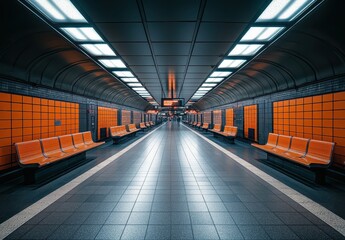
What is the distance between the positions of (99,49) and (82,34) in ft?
2.55

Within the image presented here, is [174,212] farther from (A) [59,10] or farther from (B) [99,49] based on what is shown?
(B) [99,49]

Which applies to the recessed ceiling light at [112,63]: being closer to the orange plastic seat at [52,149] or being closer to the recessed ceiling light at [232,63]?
the orange plastic seat at [52,149]

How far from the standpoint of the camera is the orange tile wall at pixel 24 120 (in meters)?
3.77

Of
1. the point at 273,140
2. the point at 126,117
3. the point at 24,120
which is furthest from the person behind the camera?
the point at 126,117

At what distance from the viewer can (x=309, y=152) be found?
4156 millimetres

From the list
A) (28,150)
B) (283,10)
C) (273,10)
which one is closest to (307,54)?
(283,10)

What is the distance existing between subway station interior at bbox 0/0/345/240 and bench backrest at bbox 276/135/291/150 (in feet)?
0.22

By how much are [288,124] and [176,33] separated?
18.4 ft

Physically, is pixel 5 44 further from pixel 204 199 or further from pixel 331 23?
pixel 331 23

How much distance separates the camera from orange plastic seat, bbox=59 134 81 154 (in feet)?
16.5

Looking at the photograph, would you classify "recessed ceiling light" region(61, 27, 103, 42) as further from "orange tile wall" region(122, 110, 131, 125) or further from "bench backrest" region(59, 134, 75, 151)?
"orange tile wall" region(122, 110, 131, 125)

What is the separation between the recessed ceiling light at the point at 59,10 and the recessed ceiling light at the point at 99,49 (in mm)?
1047

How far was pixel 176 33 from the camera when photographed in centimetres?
331

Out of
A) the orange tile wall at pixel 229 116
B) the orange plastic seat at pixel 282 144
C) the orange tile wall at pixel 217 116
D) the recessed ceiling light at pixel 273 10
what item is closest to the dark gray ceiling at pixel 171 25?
the recessed ceiling light at pixel 273 10
